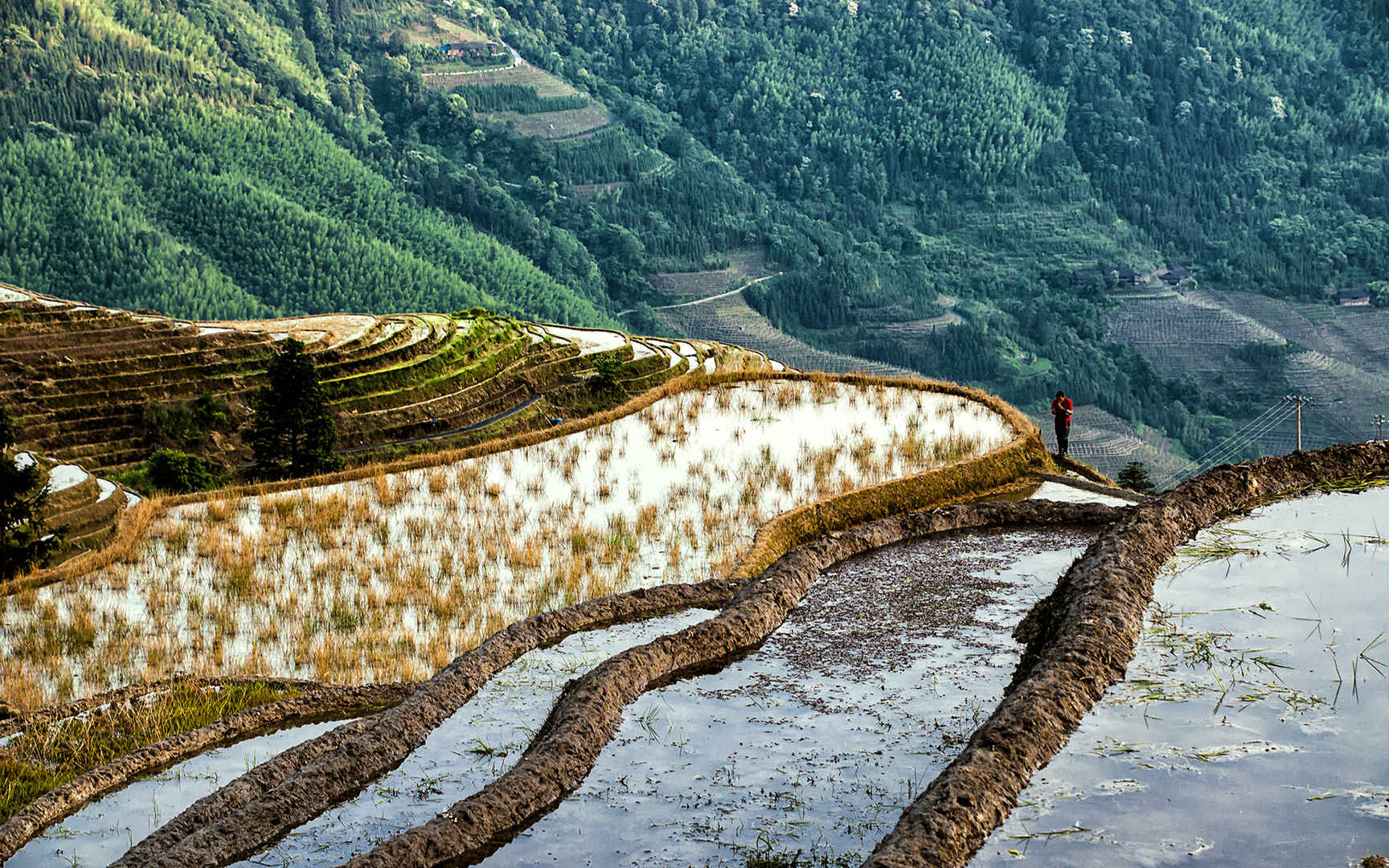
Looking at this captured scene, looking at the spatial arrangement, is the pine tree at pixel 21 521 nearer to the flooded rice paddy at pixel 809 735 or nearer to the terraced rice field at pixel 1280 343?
the flooded rice paddy at pixel 809 735

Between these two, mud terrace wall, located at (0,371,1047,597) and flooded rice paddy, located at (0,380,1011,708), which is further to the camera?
mud terrace wall, located at (0,371,1047,597)

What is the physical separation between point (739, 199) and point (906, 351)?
42003 millimetres

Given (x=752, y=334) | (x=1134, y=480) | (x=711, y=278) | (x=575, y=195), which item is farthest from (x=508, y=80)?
(x=1134, y=480)

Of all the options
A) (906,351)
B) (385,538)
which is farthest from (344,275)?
(385,538)

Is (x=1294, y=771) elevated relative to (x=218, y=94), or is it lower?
lower

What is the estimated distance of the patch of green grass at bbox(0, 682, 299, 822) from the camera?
17.1 feet

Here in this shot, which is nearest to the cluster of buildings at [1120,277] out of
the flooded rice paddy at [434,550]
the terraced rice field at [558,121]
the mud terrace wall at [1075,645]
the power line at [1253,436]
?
the power line at [1253,436]

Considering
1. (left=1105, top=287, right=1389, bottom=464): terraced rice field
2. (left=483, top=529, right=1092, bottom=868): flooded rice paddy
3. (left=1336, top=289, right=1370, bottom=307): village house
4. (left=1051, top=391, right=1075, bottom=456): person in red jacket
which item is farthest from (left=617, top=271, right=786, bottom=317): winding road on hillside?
(left=483, top=529, right=1092, bottom=868): flooded rice paddy

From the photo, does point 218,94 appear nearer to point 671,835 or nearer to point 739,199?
point 739,199

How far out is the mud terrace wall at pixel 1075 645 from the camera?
3.49m

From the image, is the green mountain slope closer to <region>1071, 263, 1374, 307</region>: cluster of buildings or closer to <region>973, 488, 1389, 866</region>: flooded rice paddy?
<region>1071, 263, 1374, 307</region>: cluster of buildings

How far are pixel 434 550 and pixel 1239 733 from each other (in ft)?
21.3

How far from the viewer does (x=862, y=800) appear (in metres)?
4.11

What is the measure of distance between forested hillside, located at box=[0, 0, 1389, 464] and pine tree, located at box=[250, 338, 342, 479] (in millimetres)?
80251
